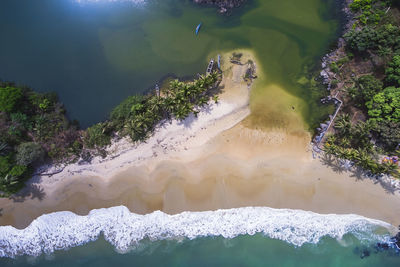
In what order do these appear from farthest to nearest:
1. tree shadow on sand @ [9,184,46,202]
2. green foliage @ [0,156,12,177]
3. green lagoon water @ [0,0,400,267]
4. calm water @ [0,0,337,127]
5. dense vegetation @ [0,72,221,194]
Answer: calm water @ [0,0,337,127], green lagoon water @ [0,0,400,267], tree shadow on sand @ [9,184,46,202], dense vegetation @ [0,72,221,194], green foliage @ [0,156,12,177]

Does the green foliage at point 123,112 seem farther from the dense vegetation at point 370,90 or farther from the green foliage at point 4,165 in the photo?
the dense vegetation at point 370,90

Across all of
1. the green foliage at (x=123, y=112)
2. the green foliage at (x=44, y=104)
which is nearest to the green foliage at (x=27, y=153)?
the green foliage at (x=44, y=104)

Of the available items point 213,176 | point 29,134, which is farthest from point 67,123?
point 213,176

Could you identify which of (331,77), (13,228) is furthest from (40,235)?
(331,77)

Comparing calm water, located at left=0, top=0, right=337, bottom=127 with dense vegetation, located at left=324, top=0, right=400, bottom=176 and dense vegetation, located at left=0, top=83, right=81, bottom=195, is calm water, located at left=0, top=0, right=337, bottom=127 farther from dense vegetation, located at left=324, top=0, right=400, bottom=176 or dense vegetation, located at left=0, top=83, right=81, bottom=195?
dense vegetation, located at left=324, top=0, right=400, bottom=176

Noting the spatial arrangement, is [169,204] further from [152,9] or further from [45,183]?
[152,9]

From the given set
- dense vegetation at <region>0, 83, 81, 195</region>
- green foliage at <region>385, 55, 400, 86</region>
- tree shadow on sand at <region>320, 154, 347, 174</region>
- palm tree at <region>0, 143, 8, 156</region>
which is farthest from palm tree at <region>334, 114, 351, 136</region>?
palm tree at <region>0, 143, 8, 156</region>

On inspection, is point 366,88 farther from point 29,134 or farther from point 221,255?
point 29,134
